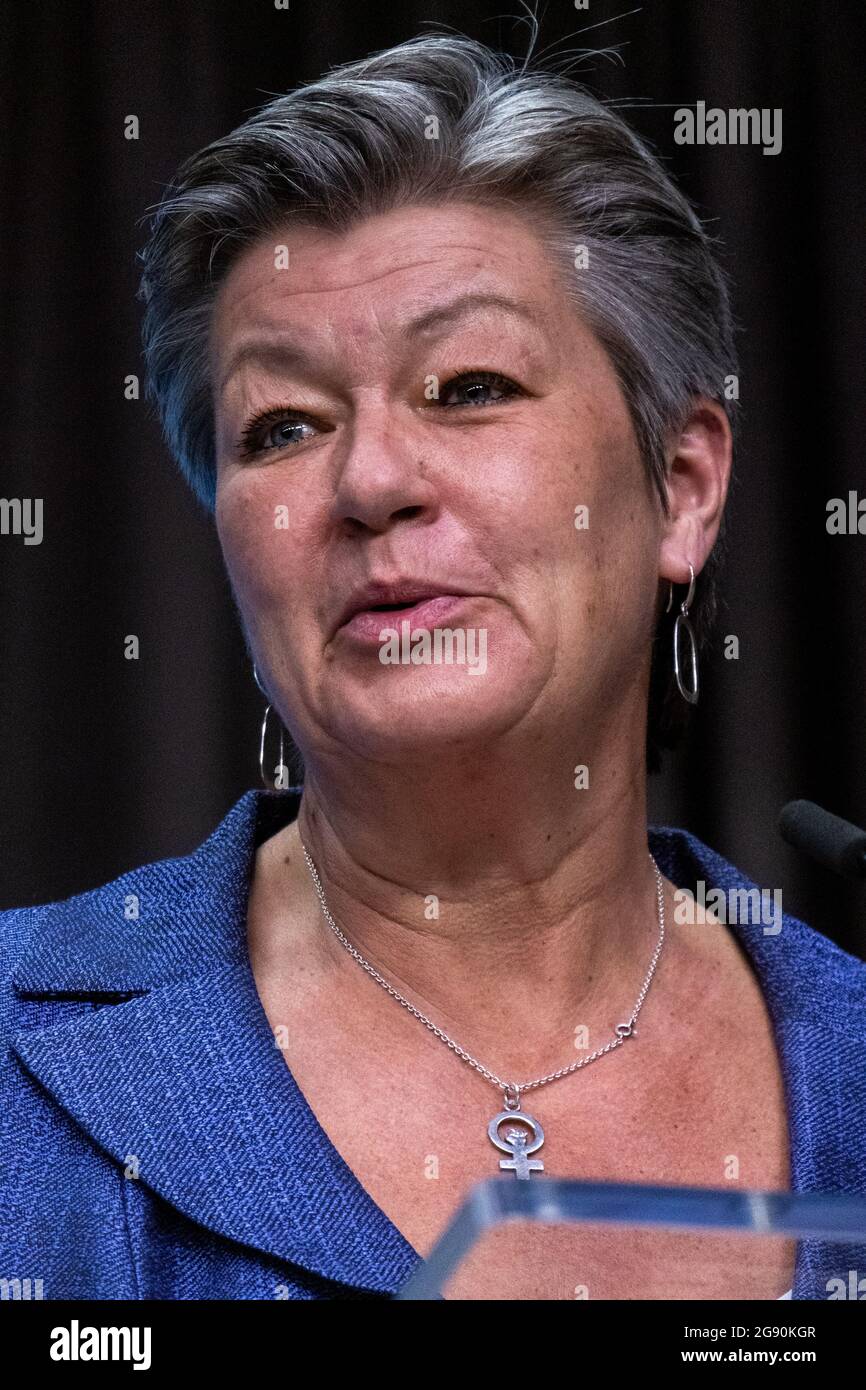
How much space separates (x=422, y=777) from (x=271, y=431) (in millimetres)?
322

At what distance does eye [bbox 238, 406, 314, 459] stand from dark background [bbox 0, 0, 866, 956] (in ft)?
2.05

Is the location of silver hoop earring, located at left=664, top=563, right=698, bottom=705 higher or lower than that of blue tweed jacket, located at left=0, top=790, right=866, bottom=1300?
higher

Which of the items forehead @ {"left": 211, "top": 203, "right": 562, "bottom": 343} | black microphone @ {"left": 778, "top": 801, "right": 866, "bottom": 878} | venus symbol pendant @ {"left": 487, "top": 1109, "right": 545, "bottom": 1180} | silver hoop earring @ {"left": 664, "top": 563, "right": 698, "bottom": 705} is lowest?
venus symbol pendant @ {"left": 487, "top": 1109, "right": 545, "bottom": 1180}

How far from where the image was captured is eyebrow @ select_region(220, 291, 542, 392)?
128cm

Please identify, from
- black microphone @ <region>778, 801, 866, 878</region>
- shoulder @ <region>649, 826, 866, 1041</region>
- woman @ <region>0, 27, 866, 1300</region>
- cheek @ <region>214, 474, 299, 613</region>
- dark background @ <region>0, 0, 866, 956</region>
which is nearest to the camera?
black microphone @ <region>778, 801, 866, 878</region>

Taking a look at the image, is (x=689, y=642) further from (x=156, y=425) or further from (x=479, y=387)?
(x=156, y=425)

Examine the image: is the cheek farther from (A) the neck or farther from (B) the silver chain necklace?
(B) the silver chain necklace

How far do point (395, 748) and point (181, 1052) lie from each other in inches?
10.9

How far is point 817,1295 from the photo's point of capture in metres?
0.74

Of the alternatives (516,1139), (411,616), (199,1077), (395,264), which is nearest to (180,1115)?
(199,1077)

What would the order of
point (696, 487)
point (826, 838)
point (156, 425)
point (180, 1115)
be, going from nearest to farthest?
1. point (826, 838)
2. point (180, 1115)
3. point (696, 487)
4. point (156, 425)

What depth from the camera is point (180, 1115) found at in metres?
1.16

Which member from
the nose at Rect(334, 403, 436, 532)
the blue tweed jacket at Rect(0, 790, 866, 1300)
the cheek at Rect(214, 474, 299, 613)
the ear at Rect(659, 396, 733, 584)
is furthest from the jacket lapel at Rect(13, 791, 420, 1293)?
the ear at Rect(659, 396, 733, 584)
